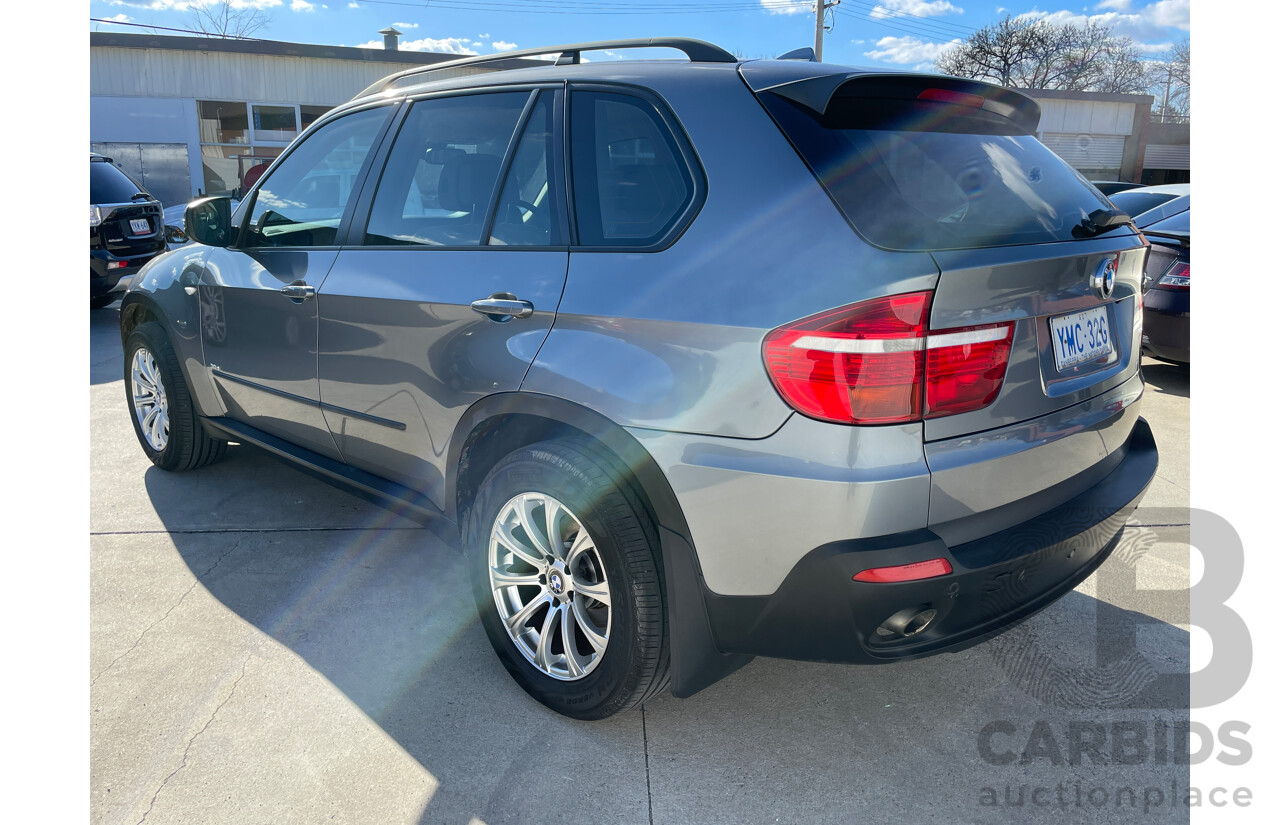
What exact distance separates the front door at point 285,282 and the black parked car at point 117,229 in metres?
6.52

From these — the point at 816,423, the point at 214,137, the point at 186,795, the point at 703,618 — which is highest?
the point at 214,137

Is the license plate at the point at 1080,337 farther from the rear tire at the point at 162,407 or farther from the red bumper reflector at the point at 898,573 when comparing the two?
the rear tire at the point at 162,407

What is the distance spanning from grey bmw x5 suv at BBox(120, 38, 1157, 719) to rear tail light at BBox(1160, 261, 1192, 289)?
154 inches

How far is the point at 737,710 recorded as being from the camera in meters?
2.60

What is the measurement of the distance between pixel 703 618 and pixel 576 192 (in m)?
1.24

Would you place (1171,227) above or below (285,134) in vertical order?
below

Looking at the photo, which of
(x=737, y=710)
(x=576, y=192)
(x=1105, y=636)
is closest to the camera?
(x=576, y=192)

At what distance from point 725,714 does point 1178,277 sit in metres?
5.08

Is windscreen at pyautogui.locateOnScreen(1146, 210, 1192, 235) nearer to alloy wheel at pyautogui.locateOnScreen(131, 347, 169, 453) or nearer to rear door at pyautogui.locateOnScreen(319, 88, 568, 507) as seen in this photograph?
rear door at pyautogui.locateOnScreen(319, 88, 568, 507)

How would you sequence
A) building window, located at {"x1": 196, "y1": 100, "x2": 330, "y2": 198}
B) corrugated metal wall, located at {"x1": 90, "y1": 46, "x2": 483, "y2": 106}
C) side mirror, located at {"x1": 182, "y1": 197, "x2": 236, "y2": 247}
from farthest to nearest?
building window, located at {"x1": 196, "y1": 100, "x2": 330, "y2": 198}
corrugated metal wall, located at {"x1": 90, "y1": 46, "x2": 483, "y2": 106}
side mirror, located at {"x1": 182, "y1": 197, "x2": 236, "y2": 247}

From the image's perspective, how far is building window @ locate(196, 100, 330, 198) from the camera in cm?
2155

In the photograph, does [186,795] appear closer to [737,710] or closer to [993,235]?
[737,710]

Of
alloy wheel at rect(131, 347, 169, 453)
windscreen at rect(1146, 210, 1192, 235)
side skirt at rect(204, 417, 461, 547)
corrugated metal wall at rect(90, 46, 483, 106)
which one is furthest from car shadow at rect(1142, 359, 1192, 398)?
corrugated metal wall at rect(90, 46, 483, 106)
